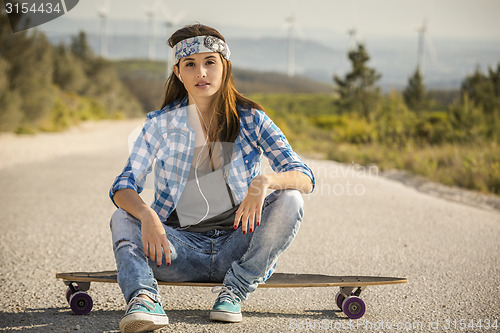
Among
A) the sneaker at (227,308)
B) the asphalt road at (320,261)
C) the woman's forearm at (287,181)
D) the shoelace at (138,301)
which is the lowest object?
the asphalt road at (320,261)

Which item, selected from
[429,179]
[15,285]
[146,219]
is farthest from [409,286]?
[429,179]

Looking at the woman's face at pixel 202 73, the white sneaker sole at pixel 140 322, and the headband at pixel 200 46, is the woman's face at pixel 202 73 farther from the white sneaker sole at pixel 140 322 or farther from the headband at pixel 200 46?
the white sneaker sole at pixel 140 322

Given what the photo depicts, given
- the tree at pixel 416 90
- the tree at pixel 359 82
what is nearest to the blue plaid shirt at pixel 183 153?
the tree at pixel 359 82

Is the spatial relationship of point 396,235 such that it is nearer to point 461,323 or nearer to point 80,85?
point 461,323

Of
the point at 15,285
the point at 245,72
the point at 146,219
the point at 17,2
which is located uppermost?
the point at 17,2

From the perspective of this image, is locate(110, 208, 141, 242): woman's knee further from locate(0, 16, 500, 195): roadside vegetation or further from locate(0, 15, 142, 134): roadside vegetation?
locate(0, 15, 142, 134): roadside vegetation

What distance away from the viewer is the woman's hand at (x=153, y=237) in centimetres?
263

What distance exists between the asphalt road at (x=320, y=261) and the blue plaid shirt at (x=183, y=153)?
0.70 meters

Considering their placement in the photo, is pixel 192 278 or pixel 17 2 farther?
pixel 17 2

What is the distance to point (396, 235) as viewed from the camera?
536cm

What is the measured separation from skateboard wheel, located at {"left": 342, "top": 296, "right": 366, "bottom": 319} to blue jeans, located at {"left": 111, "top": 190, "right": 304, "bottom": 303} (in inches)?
19.2

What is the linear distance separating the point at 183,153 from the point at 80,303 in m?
0.98

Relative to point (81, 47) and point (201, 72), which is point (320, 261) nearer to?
point (201, 72)

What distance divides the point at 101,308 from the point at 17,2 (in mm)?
17888
